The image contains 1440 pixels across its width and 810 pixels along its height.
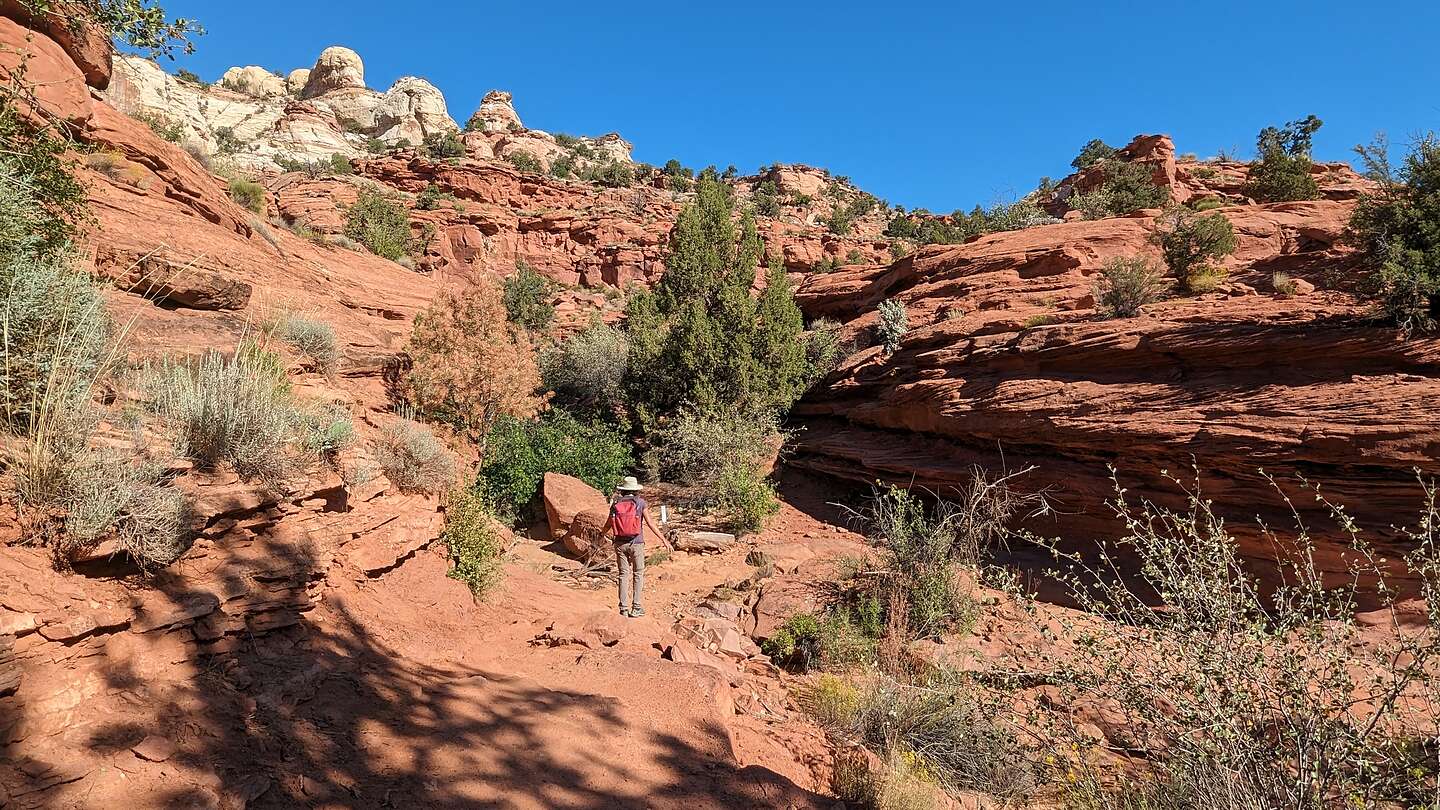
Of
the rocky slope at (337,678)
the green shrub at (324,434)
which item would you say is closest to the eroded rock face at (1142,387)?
the rocky slope at (337,678)

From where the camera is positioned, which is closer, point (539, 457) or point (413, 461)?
point (413, 461)

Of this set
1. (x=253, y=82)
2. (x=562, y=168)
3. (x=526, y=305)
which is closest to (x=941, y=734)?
(x=526, y=305)

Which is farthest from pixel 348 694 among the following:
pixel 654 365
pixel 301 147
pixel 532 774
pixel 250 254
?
pixel 301 147

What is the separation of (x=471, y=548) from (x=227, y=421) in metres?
2.37

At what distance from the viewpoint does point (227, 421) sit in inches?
149

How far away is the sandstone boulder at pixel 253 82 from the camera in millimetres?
59297

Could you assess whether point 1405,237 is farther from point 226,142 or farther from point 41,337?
point 226,142

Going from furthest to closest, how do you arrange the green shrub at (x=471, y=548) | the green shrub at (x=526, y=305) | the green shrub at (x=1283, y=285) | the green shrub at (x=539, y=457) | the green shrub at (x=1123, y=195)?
the green shrub at (x=526, y=305), the green shrub at (x=1123, y=195), the green shrub at (x=539, y=457), the green shrub at (x=1283, y=285), the green shrub at (x=471, y=548)

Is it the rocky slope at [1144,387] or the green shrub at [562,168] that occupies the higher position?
the green shrub at [562,168]

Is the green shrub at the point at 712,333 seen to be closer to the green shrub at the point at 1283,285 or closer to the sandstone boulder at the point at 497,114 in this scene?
the green shrub at the point at 1283,285

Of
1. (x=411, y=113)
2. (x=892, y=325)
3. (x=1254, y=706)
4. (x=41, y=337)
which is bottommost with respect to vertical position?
(x=1254, y=706)

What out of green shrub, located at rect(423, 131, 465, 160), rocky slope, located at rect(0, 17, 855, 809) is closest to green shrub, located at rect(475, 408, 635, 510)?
rocky slope, located at rect(0, 17, 855, 809)

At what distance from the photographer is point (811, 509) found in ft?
37.6

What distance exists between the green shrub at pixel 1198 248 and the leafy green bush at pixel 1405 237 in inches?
109
